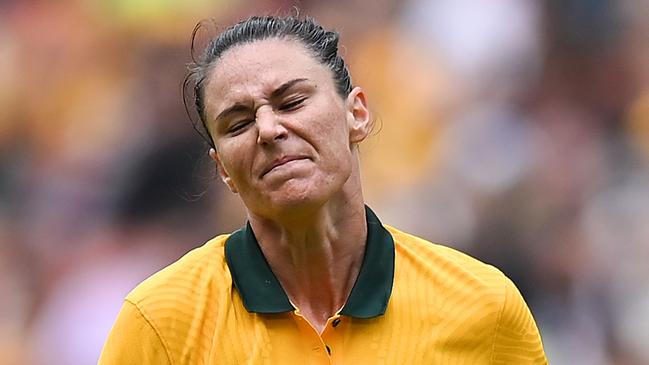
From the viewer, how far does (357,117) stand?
163 cm

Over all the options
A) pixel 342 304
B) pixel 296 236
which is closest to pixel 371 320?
pixel 342 304

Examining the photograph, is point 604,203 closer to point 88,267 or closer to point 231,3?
point 231,3

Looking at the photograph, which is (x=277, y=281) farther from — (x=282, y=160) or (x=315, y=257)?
(x=282, y=160)

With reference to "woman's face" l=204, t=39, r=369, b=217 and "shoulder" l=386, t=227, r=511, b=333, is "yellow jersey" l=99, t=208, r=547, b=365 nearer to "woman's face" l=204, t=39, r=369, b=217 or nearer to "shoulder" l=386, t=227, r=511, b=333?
"shoulder" l=386, t=227, r=511, b=333

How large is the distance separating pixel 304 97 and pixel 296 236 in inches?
8.2

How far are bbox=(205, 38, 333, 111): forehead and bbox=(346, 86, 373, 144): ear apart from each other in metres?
0.07

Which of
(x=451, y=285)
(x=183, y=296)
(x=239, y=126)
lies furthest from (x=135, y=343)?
(x=451, y=285)

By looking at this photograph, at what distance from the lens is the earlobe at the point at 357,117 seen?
5.24ft

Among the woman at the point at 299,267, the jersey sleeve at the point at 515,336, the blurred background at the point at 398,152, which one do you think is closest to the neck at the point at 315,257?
the woman at the point at 299,267

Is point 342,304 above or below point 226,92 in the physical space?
below

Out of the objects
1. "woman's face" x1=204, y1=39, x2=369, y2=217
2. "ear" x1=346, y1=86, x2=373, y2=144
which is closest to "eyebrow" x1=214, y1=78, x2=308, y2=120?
"woman's face" x1=204, y1=39, x2=369, y2=217

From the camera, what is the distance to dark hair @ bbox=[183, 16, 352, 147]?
5.15 ft

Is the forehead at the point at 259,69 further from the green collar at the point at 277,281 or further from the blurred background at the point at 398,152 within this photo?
the blurred background at the point at 398,152

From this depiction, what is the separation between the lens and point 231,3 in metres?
2.94
